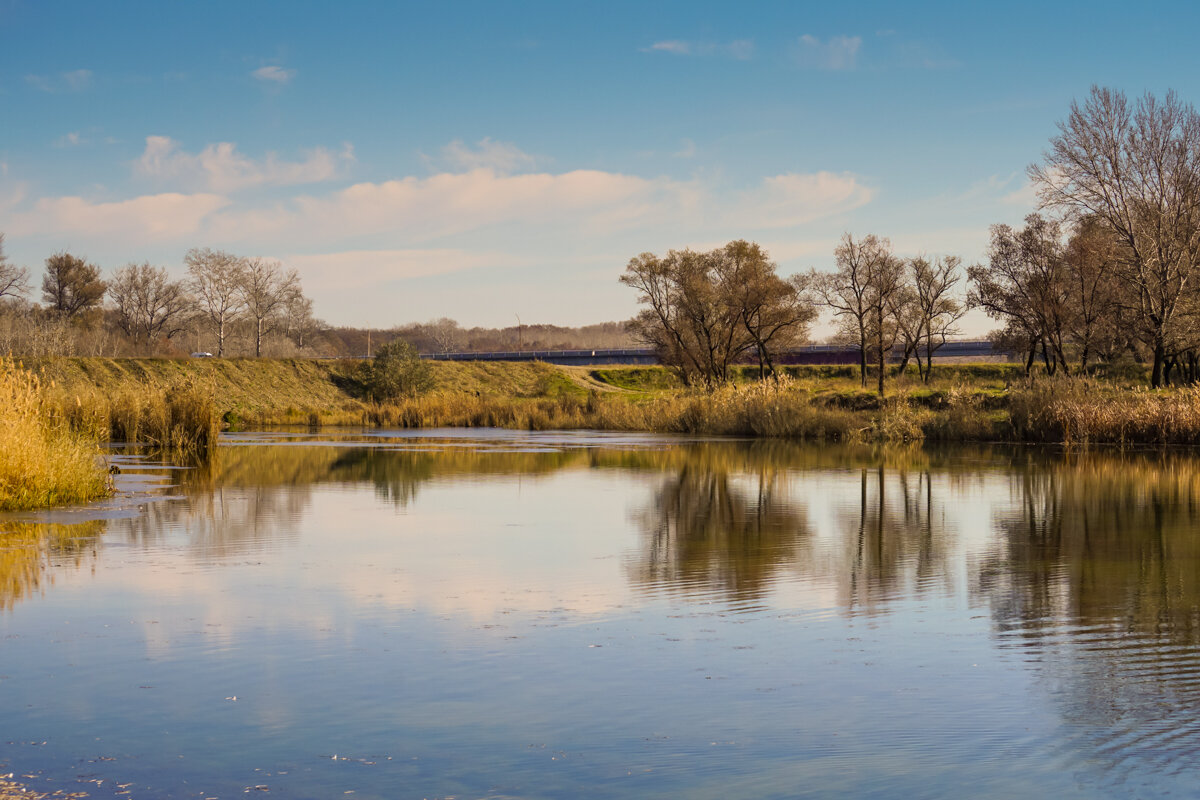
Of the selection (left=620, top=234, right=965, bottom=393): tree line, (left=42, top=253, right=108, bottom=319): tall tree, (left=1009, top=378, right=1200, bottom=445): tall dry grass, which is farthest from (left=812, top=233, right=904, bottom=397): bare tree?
(left=42, top=253, right=108, bottom=319): tall tree

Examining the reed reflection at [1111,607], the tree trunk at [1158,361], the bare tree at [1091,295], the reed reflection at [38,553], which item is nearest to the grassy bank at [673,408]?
the tree trunk at [1158,361]

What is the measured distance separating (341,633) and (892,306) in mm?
65197

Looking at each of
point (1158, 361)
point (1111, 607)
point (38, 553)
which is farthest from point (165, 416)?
point (1158, 361)

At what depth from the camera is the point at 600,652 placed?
7172 millimetres

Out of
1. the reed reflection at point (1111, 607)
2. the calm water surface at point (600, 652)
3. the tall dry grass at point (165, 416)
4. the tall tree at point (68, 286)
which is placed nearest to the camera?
the calm water surface at point (600, 652)

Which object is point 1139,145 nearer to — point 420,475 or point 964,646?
point 420,475

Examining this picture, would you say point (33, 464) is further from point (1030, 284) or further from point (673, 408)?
point (1030, 284)

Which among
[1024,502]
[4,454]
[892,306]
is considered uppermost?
[892,306]

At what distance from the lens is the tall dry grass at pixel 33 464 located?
13.9m

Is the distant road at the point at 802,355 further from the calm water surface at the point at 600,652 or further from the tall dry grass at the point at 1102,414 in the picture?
the calm water surface at the point at 600,652

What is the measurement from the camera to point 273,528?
44.7ft

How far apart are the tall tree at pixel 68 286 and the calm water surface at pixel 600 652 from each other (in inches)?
3770

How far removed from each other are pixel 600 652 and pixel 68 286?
10652 centimetres

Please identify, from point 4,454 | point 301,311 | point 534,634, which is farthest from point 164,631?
point 301,311
